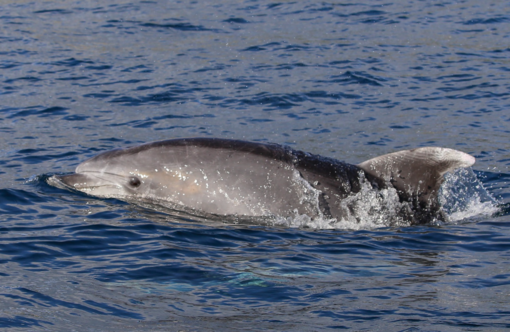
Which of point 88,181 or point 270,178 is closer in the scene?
point 270,178

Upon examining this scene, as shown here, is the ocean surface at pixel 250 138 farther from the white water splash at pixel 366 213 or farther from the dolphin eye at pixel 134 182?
the dolphin eye at pixel 134 182

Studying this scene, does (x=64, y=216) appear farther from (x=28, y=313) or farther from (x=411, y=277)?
(x=411, y=277)

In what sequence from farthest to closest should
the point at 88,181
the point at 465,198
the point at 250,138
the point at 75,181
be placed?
the point at 250,138 < the point at 465,198 < the point at 75,181 < the point at 88,181

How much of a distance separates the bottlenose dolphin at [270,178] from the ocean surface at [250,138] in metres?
0.34

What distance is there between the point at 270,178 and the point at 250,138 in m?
6.45

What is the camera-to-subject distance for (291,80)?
21.8 metres

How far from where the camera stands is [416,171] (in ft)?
34.7

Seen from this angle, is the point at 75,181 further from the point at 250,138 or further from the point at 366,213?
the point at 250,138

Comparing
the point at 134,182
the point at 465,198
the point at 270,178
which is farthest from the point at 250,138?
the point at 270,178

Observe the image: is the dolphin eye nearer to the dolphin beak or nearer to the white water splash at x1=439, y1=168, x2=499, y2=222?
the dolphin beak

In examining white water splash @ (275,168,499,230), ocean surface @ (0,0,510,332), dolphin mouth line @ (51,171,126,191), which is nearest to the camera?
ocean surface @ (0,0,510,332)

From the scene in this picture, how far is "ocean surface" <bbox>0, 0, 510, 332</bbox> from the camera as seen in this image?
7758 mm

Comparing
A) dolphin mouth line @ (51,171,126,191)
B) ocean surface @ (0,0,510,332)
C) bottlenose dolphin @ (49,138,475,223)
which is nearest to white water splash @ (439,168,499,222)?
ocean surface @ (0,0,510,332)

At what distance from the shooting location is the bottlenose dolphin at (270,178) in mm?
10469
